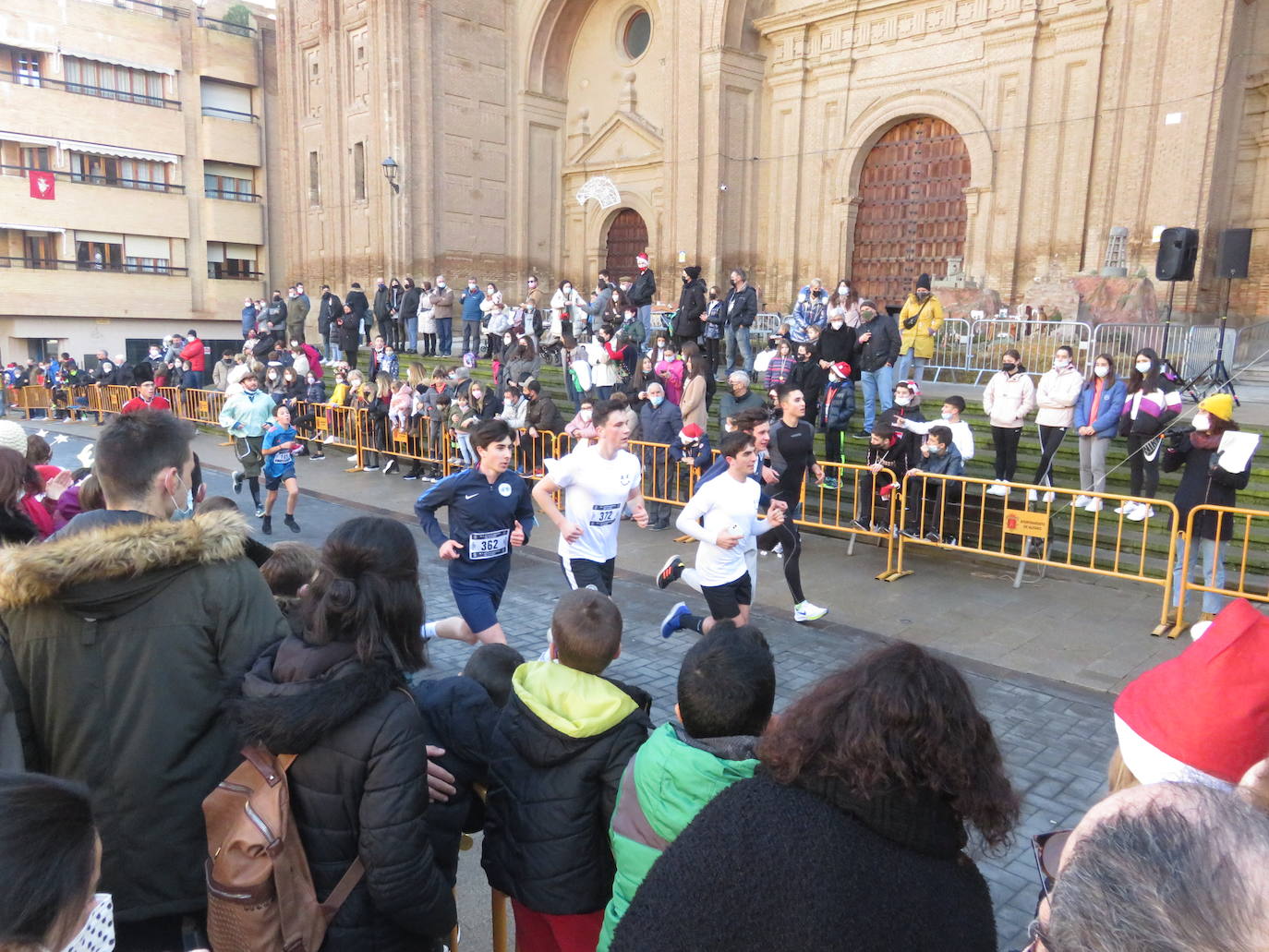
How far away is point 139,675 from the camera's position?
251cm

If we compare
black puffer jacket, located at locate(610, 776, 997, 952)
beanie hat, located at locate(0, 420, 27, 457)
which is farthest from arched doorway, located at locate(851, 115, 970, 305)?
black puffer jacket, located at locate(610, 776, 997, 952)

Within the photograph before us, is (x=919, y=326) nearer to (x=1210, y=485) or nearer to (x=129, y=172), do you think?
(x=1210, y=485)

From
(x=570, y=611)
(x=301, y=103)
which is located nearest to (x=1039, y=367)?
(x=570, y=611)

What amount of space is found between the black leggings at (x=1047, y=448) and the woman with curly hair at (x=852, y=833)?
9.79 metres

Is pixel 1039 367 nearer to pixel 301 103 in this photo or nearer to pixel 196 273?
pixel 301 103

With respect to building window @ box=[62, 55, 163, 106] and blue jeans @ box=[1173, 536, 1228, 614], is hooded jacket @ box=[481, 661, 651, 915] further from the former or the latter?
building window @ box=[62, 55, 163, 106]

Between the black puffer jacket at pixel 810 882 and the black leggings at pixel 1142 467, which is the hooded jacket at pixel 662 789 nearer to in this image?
the black puffer jacket at pixel 810 882

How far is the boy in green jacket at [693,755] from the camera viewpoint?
2.25 meters

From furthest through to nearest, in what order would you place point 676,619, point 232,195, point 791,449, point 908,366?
1. point 232,195
2. point 908,366
3. point 791,449
4. point 676,619

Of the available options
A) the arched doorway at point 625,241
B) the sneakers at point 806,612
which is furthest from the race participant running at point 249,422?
the arched doorway at point 625,241

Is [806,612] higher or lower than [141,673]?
lower

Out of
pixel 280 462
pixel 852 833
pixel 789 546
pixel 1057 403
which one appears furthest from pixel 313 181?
pixel 852 833

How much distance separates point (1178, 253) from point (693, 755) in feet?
46.5

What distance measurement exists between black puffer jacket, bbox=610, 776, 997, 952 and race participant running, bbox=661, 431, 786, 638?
4.26 m
